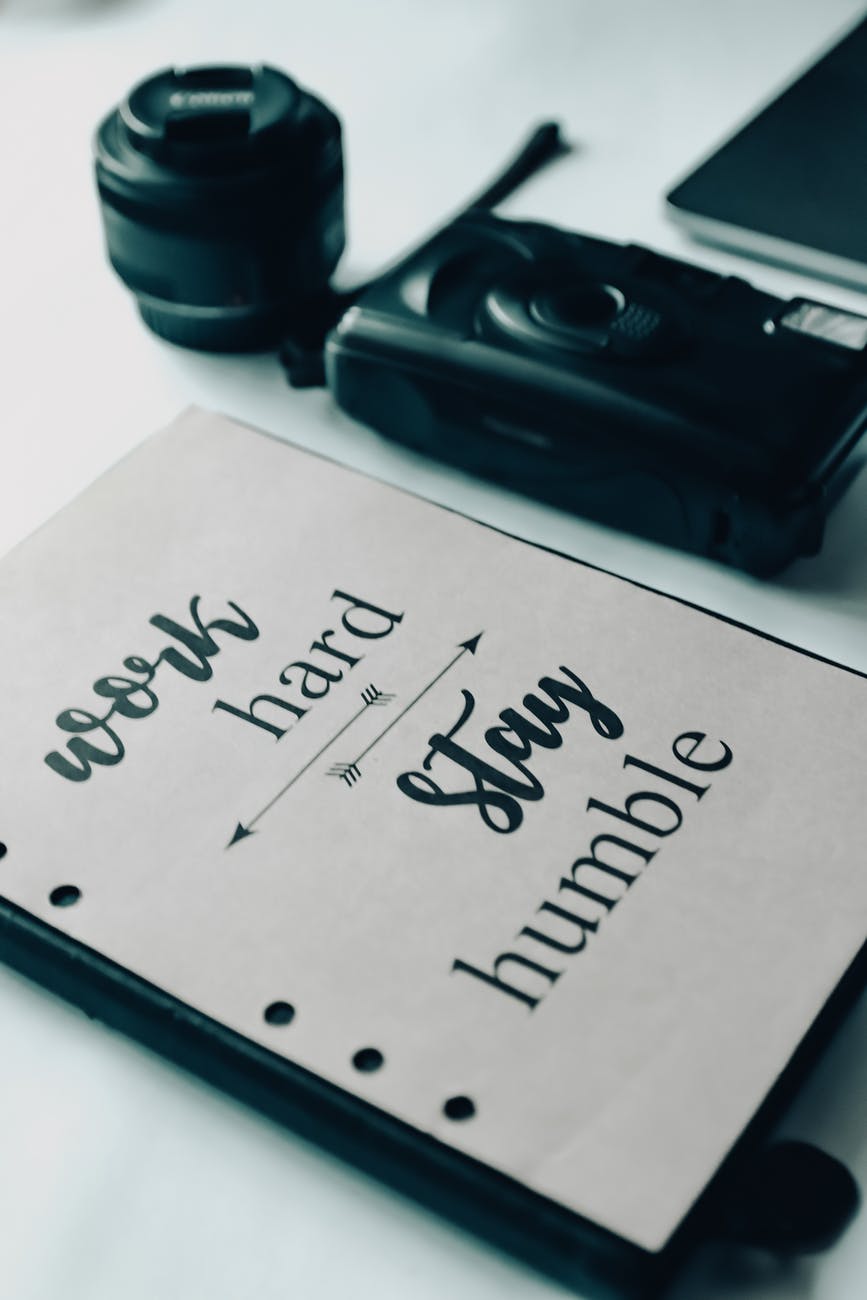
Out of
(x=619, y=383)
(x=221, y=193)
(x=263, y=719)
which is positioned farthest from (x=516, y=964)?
(x=221, y=193)

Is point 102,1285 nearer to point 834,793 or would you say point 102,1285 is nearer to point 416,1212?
point 416,1212

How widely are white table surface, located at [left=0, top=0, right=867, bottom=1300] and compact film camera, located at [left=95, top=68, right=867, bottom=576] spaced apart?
2cm

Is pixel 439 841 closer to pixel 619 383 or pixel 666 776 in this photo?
pixel 666 776

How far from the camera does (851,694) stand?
50cm

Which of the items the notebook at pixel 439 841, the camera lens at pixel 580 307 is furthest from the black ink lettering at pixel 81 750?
the camera lens at pixel 580 307

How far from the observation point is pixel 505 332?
0.60m

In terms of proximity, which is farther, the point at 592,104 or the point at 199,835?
the point at 592,104

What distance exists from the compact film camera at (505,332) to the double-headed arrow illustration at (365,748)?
107 millimetres

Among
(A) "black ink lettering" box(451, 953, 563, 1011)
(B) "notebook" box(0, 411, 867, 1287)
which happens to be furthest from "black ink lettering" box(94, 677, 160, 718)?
(A) "black ink lettering" box(451, 953, 563, 1011)

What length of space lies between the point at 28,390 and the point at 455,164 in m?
0.28

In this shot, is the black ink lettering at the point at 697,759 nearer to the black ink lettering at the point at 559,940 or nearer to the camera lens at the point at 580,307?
the black ink lettering at the point at 559,940

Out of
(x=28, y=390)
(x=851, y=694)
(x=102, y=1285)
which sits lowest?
(x=102, y=1285)

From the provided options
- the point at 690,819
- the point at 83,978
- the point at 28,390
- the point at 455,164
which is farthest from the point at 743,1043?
the point at 455,164

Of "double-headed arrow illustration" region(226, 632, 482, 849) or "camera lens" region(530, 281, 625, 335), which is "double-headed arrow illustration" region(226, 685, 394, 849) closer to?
"double-headed arrow illustration" region(226, 632, 482, 849)
